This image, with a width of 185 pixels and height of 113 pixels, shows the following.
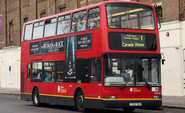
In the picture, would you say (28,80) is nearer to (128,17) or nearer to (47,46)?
(47,46)

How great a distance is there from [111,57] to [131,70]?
2.99 feet

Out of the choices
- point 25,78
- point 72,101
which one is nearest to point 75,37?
point 72,101

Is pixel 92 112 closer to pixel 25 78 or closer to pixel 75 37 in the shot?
pixel 75 37

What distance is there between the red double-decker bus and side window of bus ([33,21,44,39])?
2.50 metres

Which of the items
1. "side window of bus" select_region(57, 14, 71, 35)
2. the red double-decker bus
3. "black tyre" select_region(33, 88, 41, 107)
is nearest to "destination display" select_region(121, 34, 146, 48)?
the red double-decker bus

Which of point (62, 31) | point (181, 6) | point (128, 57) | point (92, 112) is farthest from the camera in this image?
point (181, 6)

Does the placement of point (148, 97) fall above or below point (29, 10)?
below

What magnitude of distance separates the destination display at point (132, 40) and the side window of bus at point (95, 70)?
118cm

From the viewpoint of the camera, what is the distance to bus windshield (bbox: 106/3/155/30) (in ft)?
42.0

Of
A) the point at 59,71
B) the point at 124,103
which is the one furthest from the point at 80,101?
the point at 124,103

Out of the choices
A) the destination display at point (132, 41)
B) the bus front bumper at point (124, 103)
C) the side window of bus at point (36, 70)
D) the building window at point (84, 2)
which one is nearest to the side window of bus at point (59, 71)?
the side window of bus at point (36, 70)

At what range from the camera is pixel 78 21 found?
14.7 meters

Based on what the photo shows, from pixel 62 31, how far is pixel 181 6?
8805 millimetres

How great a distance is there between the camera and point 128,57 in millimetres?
12719
